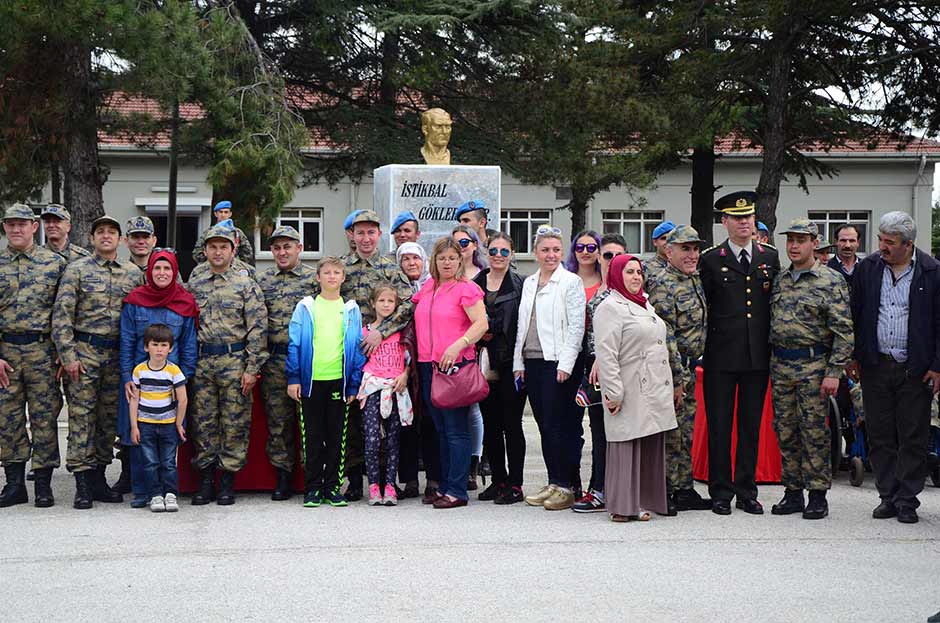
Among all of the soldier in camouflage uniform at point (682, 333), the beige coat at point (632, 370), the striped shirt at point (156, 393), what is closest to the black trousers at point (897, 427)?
the soldier in camouflage uniform at point (682, 333)

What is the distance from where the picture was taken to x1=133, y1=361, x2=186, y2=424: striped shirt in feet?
24.2

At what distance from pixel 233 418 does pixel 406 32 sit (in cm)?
1141

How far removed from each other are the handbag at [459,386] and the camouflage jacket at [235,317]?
45.8 inches

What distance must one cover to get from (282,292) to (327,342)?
0.57m

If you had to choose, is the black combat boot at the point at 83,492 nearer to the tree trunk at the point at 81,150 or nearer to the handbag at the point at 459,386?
the handbag at the point at 459,386

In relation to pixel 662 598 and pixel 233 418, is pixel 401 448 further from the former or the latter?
pixel 662 598

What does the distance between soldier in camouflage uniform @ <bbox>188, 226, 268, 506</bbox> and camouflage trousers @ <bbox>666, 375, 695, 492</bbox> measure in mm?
2675

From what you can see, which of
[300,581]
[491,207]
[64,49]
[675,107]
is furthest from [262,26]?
[300,581]

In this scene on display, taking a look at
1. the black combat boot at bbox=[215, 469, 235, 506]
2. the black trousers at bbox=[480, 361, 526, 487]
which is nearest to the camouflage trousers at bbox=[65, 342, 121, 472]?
the black combat boot at bbox=[215, 469, 235, 506]

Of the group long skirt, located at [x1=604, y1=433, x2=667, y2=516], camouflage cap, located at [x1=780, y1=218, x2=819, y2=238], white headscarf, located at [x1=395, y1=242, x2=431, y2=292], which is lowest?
long skirt, located at [x1=604, y1=433, x2=667, y2=516]

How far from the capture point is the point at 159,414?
24.2 feet

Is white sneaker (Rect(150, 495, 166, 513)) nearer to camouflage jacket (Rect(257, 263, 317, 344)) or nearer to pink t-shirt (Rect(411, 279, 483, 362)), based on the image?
camouflage jacket (Rect(257, 263, 317, 344))

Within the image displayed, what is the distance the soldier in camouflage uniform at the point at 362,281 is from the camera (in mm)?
7965

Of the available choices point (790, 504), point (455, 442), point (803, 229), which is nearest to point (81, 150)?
point (455, 442)
